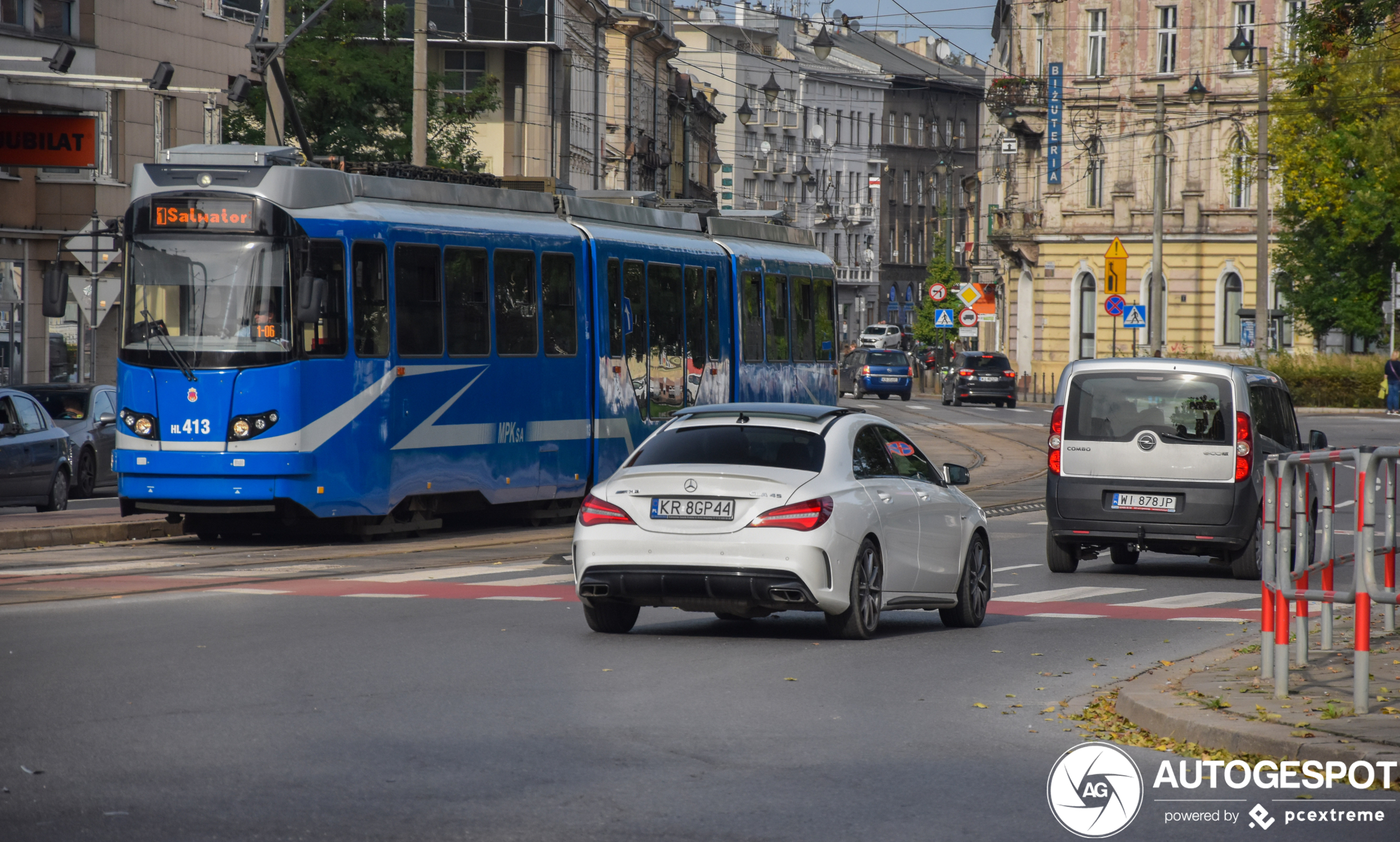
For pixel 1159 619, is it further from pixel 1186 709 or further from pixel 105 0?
pixel 105 0

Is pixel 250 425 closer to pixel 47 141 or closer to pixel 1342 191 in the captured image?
pixel 47 141

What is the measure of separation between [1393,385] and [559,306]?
39501mm

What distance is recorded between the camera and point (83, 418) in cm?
2827

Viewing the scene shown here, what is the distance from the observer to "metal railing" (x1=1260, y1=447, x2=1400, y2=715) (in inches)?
376

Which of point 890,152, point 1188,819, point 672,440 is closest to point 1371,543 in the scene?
point 1188,819

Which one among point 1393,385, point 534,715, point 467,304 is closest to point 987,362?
point 1393,385

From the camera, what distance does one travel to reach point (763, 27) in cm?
14425

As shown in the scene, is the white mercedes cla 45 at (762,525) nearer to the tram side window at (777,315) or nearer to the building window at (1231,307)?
the tram side window at (777,315)

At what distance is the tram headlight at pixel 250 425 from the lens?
771 inches

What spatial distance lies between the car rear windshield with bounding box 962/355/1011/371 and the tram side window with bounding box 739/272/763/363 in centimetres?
3747

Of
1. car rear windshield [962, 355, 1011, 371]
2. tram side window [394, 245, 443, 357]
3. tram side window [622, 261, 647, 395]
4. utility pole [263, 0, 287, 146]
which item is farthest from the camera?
car rear windshield [962, 355, 1011, 371]

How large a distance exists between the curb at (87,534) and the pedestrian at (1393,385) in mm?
41809

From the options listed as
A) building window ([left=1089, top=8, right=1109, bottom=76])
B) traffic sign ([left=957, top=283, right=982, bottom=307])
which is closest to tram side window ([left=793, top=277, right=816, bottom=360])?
traffic sign ([left=957, top=283, right=982, bottom=307])

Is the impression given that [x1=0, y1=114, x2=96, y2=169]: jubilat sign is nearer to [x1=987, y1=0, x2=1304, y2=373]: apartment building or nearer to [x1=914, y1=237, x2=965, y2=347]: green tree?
[x1=987, y1=0, x2=1304, y2=373]: apartment building
